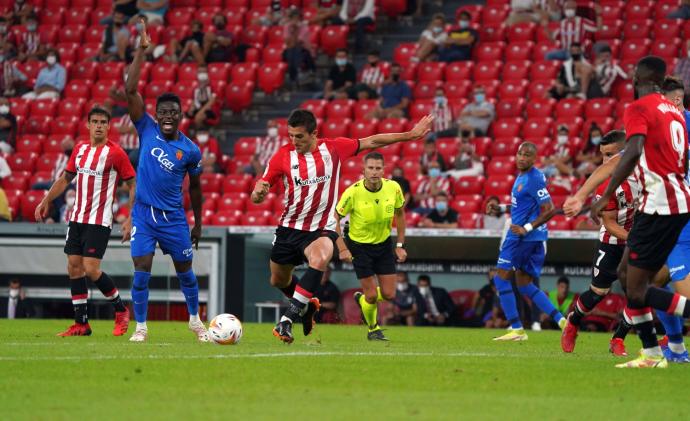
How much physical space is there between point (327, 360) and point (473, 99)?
1517 centimetres

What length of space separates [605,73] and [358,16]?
6464mm

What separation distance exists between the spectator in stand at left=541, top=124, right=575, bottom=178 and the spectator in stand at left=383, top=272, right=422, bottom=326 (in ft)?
10.1

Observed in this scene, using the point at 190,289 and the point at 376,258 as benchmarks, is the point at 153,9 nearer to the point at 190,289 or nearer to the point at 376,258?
the point at 376,258

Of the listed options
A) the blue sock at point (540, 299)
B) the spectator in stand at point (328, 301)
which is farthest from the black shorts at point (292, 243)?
the spectator in stand at point (328, 301)

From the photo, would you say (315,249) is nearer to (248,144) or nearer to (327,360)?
(327,360)

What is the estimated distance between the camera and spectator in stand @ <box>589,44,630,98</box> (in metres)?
23.6

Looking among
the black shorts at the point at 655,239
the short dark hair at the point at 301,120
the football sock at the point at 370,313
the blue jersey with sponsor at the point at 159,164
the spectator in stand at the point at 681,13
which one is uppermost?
the spectator in stand at the point at 681,13

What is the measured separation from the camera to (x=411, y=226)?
21812mm

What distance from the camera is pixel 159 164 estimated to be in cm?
1286

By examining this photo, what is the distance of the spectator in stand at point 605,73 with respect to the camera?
2362 cm

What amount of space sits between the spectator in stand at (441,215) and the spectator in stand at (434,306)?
95 cm

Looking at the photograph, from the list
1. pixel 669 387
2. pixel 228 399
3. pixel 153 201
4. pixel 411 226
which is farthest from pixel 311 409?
pixel 411 226

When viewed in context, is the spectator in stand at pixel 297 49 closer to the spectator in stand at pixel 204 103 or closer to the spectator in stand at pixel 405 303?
the spectator in stand at pixel 204 103

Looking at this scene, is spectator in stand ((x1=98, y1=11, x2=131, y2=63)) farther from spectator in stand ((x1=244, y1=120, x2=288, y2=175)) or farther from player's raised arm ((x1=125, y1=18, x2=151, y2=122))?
player's raised arm ((x1=125, y1=18, x2=151, y2=122))
